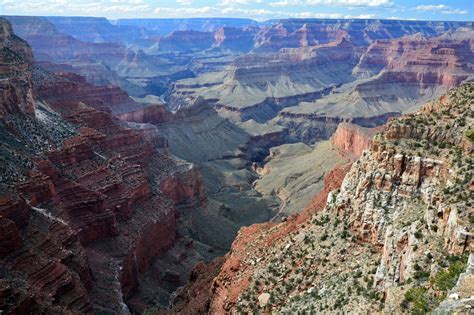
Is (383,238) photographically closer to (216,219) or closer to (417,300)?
(417,300)

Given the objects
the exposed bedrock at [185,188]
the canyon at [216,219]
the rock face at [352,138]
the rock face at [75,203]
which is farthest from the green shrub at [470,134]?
the rock face at [352,138]

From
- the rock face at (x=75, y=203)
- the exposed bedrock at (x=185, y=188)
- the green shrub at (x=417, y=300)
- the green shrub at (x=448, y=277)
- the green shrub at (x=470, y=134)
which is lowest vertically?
the exposed bedrock at (x=185, y=188)

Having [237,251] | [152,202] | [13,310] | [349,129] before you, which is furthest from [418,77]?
[13,310]

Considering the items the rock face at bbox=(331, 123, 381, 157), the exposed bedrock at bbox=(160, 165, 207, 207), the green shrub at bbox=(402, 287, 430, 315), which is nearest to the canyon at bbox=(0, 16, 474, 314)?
the green shrub at bbox=(402, 287, 430, 315)

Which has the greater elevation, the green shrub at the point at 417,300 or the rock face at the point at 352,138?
the green shrub at the point at 417,300

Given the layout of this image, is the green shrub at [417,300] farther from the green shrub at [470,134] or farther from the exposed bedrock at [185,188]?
the exposed bedrock at [185,188]

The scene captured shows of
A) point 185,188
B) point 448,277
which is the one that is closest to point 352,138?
point 185,188

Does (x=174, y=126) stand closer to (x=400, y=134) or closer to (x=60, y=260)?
(x=60, y=260)
